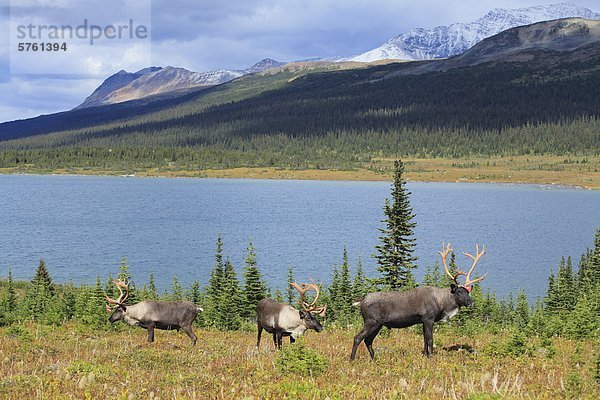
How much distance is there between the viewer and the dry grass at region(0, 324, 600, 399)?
8.72m

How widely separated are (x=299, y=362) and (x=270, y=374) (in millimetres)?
588

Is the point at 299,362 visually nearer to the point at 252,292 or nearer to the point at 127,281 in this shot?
the point at 127,281

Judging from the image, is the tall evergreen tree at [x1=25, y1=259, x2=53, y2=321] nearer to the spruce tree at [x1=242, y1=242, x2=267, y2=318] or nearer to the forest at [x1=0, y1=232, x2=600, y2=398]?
the spruce tree at [x1=242, y1=242, x2=267, y2=318]

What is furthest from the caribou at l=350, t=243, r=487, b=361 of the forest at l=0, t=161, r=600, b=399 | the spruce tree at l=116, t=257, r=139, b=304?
the spruce tree at l=116, t=257, r=139, b=304

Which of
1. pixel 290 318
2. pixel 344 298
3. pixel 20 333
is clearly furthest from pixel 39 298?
pixel 290 318

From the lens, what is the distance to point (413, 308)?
14.7m

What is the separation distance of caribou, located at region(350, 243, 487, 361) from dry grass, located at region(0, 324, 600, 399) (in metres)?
0.71

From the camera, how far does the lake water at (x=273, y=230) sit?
2682 inches

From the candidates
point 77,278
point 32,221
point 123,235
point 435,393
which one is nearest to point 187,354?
point 435,393

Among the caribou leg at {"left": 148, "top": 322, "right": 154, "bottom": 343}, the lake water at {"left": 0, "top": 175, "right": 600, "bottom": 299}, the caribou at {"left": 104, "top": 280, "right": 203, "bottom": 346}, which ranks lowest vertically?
the lake water at {"left": 0, "top": 175, "right": 600, "bottom": 299}

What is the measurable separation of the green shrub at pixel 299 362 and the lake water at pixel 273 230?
4376 centimetres

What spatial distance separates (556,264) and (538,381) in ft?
224

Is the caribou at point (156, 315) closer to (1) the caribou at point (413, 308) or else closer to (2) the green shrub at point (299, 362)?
(1) the caribou at point (413, 308)

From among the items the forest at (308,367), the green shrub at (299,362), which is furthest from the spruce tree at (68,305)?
the green shrub at (299,362)
